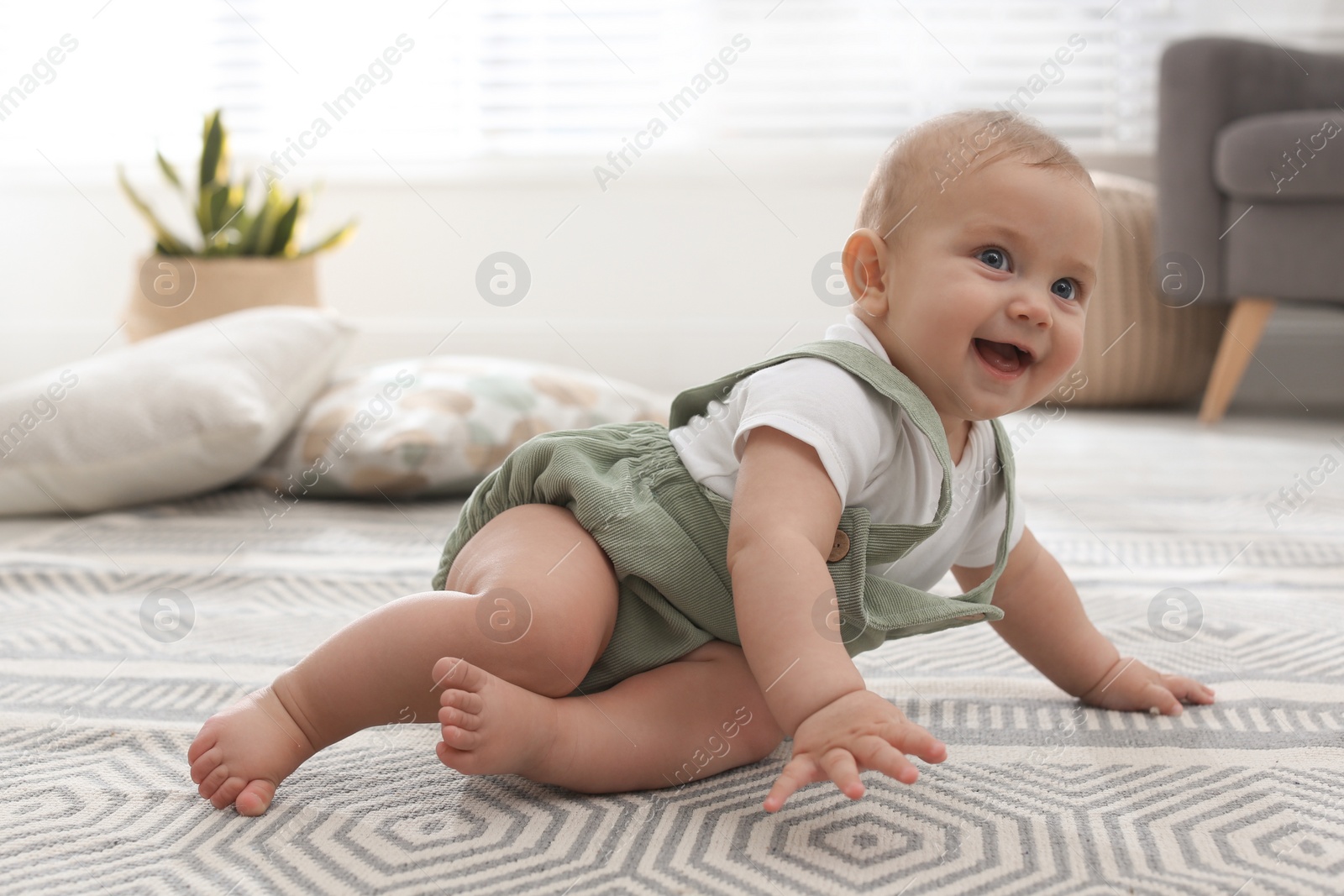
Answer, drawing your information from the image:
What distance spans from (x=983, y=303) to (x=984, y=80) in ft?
7.19

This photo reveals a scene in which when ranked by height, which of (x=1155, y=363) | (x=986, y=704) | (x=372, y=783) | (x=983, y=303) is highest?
(x=983, y=303)

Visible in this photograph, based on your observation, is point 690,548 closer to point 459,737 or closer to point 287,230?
point 459,737

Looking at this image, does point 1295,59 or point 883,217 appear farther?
point 1295,59

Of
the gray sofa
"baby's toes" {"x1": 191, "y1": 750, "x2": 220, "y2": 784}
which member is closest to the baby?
"baby's toes" {"x1": 191, "y1": 750, "x2": 220, "y2": 784}

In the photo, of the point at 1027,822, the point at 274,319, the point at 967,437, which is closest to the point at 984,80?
the point at 274,319

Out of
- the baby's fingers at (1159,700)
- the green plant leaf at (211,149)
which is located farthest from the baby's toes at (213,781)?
the green plant leaf at (211,149)

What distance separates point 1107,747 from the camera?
62 centimetres

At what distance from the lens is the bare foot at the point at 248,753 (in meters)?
0.53

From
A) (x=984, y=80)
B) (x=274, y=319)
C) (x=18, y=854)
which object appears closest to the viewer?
(x=18, y=854)

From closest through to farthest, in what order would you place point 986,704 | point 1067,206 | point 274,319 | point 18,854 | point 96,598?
point 18,854 < point 1067,206 < point 986,704 < point 96,598 < point 274,319

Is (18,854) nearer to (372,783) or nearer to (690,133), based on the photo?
(372,783)

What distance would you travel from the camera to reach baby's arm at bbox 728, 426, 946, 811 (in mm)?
472

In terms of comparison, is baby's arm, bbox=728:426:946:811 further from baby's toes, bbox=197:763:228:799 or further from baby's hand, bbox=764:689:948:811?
baby's toes, bbox=197:763:228:799

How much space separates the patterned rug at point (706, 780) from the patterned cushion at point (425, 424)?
27 cm
